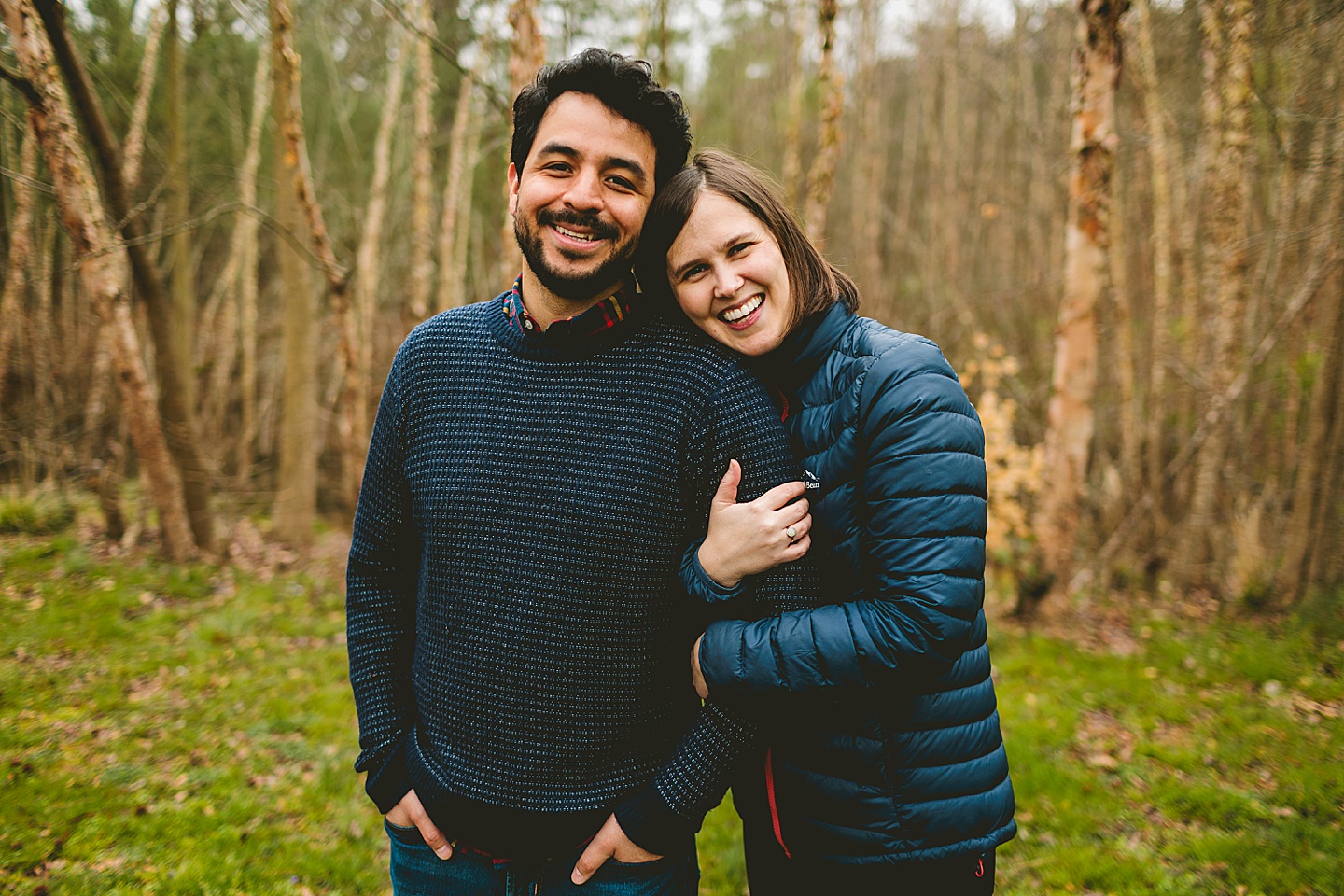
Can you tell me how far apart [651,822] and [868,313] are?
33.4 ft

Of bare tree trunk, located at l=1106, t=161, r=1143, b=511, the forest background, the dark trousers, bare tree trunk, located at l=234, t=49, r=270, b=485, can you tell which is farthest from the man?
bare tree trunk, located at l=234, t=49, r=270, b=485

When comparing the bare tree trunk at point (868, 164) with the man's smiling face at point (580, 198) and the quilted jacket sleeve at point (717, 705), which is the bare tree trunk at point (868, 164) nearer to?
the man's smiling face at point (580, 198)

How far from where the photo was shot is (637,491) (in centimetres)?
146

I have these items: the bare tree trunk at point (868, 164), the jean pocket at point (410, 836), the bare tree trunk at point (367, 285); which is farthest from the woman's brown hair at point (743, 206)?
the bare tree trunk at point (868, 164)

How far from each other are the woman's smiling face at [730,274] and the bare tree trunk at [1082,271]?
436cm

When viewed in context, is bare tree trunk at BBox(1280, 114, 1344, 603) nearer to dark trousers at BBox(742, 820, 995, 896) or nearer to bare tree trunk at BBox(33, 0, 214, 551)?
dark trousers at BBox(742, 820, 995, 896)

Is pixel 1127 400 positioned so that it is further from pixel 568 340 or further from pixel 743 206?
pixel 568 340

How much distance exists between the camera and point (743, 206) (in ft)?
5.30

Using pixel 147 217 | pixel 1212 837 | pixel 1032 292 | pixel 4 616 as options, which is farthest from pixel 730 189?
pixel 1032 292

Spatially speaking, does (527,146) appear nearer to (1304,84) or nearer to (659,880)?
(659,880)

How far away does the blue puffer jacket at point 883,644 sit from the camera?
1297 mm

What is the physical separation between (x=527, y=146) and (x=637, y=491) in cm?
84

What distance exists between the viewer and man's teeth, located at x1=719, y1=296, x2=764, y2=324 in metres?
1.58

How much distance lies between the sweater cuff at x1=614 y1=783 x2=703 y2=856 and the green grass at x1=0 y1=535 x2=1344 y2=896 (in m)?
1.81
